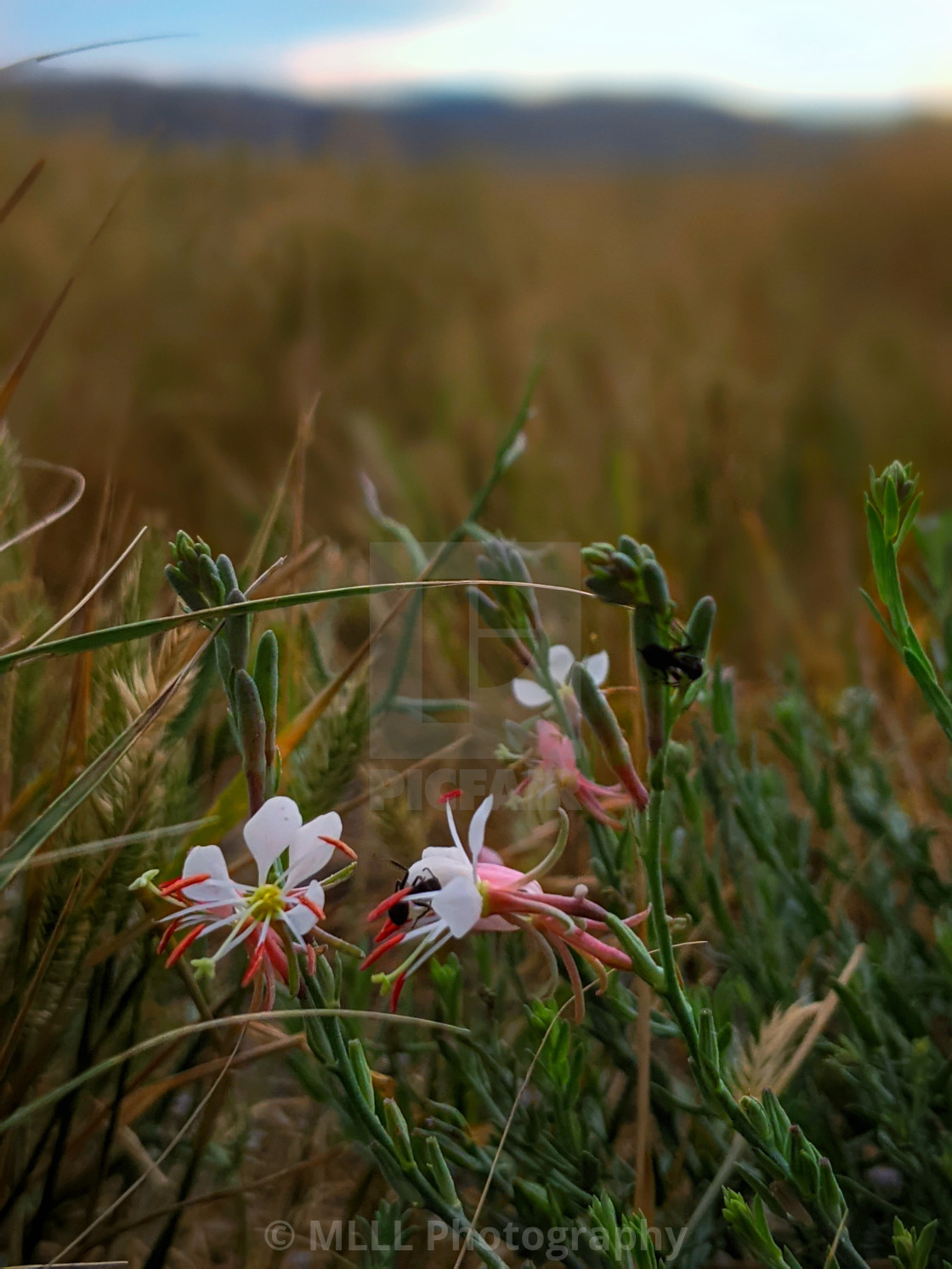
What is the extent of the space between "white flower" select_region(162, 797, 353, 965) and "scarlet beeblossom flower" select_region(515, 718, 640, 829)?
141mm

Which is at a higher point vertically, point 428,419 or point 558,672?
point 558,672

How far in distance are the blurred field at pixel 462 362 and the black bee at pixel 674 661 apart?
2.09ft

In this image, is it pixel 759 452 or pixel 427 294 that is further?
pixel 427 294

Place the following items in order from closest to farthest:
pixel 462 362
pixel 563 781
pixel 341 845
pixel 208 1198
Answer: pixel 341 845 → pixel 563 781 → pixel 208 1198 → pixel 462 362

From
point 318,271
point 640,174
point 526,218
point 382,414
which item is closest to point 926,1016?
point 382,414

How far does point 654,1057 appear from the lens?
2.34ft

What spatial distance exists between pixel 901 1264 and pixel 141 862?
418mm

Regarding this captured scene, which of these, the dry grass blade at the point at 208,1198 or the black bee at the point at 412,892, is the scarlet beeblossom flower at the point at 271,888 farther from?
the dry grass blade at the point at 208,1198

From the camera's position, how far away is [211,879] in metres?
0.44

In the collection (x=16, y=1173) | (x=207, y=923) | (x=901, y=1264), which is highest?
(x=207, y=923)

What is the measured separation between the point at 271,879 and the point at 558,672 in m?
0.21

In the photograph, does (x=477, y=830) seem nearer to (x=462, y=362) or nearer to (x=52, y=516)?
(x=52, y=516)

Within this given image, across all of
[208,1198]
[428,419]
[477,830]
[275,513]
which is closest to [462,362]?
[428,419]

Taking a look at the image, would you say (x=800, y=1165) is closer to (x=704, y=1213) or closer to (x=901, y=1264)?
(x=901, y=1264)
